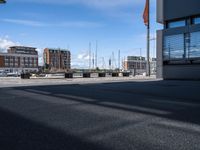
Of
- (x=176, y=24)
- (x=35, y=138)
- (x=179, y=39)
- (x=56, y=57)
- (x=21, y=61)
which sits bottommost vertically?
(x=35, y=138)

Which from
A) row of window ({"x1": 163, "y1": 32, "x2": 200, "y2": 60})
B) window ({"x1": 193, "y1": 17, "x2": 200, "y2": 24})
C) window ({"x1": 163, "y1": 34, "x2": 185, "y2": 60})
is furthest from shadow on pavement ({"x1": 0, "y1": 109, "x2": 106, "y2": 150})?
window ({"x1": 163, "y1": 34, "x2": 185, "y2": 60})

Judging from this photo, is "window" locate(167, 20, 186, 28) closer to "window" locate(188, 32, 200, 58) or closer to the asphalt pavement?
"window" locate(188, 32, 200, 58)

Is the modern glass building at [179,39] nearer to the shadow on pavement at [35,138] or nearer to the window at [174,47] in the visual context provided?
the window at [174,47]

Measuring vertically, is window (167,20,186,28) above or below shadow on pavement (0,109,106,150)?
above

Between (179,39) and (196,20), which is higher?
(196,20)

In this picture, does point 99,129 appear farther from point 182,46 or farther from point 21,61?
point 21,61

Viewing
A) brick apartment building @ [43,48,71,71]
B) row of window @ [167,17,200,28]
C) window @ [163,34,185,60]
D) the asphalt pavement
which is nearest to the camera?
the asphalt pavement

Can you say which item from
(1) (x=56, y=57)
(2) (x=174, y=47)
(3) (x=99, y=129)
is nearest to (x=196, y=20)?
(2) (x=174, y=47)

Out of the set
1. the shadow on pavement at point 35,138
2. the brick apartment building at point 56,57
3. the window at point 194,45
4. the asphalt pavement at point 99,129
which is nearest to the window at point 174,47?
the window at point 194,45

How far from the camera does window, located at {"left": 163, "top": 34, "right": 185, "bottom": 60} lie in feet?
107

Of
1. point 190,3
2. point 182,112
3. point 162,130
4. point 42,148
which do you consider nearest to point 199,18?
point 190,3

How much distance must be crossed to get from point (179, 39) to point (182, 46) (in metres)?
Answer: 0.97

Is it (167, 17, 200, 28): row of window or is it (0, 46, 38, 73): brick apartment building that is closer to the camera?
(167, 17, 200, 28): row of window

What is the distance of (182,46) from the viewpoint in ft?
107
